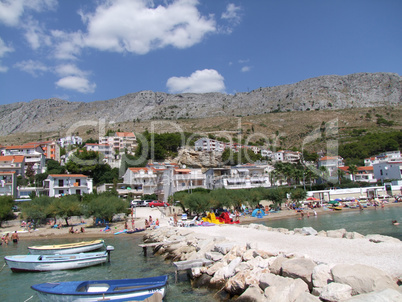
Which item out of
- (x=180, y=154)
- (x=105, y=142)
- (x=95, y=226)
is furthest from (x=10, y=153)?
(x=95, y=226)

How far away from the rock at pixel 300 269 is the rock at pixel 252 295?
126 centimetres

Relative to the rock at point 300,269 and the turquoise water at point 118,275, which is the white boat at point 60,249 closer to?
the turquoise water at point 118,275

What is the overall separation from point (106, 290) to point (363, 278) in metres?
9.33

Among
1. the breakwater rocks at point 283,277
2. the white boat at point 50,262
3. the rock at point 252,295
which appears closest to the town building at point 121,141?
the white boat at point 50,262

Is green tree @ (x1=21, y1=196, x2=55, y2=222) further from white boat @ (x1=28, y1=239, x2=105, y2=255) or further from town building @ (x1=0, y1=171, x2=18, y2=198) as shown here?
town building @ (x1=0, y1=171, x2=18, y2=198)

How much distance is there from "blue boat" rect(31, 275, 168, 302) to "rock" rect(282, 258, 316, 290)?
15.8ft

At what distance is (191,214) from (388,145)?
83480 millimetres

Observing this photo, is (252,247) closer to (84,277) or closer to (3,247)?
(84,277)

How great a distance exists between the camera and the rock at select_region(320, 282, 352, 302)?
851 cm

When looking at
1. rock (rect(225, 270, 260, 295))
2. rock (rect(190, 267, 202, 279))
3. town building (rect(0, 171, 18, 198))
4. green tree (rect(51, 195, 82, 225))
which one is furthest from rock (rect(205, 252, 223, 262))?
town building (rect(0, 171, 18, 198))

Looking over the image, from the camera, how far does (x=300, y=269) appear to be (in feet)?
35.0

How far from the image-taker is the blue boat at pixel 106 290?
1116 cm

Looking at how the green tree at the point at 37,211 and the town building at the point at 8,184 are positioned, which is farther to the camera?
the town building at the point at 8,184

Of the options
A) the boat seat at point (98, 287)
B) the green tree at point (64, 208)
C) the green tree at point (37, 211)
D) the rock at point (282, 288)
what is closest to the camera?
the rock at point (282, 288)
